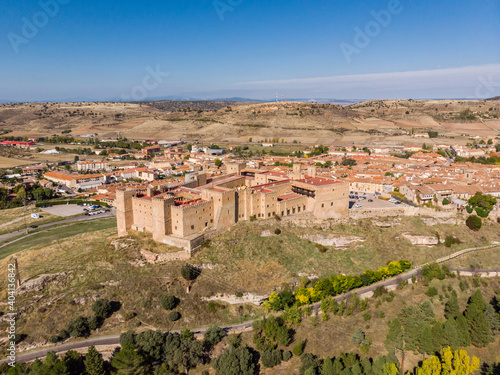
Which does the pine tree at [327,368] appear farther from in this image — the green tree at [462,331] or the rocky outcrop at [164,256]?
the rocky outcrop at [164,256]

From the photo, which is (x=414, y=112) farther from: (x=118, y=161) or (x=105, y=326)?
(x=105, y=326)

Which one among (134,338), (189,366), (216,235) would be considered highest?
(216,235)

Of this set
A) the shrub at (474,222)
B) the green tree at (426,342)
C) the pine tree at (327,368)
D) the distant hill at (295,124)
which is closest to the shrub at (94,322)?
the pine tree at (327,368)

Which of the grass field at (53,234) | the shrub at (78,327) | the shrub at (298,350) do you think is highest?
the grass field at (53,234)

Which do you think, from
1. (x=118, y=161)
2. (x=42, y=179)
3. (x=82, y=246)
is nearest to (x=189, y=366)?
(x=82, y=246)

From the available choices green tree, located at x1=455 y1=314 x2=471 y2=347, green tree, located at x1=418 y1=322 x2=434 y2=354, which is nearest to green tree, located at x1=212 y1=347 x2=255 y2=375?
green tree, located at x1=418 y1=322 x2=434 y2=354

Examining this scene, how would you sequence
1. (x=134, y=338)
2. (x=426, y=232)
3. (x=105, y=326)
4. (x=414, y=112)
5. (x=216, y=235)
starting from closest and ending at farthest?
(x=134, y=338), (x=105, y=326), (x=216, y=235), (x=426, y=232), (x=414, y=112)
